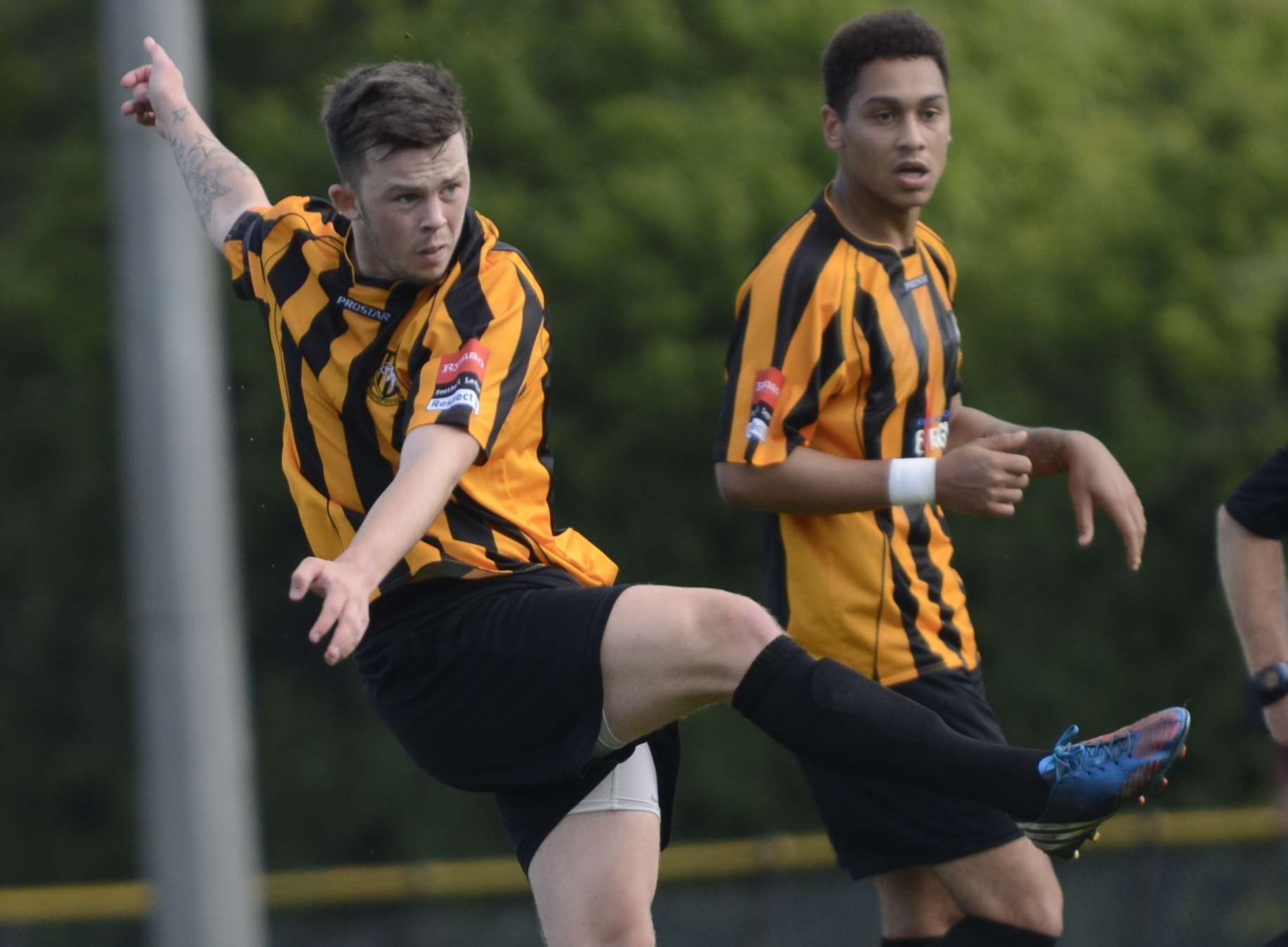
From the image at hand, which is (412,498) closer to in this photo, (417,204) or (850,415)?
(417,204)

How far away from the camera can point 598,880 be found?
4051mm

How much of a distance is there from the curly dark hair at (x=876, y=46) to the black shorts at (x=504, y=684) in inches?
56.2

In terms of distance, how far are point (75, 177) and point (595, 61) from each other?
10.2 ft

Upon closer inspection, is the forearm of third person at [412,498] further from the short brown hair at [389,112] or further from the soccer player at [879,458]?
the soccer player at [879,458]

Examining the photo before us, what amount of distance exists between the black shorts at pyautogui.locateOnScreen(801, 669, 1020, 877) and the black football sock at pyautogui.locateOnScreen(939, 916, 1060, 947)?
0.52ft

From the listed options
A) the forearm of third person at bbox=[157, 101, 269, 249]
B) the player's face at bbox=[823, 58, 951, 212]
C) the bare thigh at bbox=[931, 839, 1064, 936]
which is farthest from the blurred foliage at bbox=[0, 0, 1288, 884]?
the bare thigh at bbox=[931, 839, 1064, 936]

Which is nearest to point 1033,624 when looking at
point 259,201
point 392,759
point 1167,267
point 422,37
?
point 1167,267

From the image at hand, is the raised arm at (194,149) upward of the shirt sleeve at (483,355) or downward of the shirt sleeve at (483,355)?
upward

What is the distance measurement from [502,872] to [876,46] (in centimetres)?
662

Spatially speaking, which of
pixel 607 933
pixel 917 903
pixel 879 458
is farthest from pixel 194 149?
pixel 917 903

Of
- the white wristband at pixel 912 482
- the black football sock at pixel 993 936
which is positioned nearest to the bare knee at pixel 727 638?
the white wristband at pixel 912 482

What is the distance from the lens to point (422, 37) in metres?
10.7

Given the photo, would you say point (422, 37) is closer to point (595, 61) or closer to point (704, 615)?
point (595, 61)

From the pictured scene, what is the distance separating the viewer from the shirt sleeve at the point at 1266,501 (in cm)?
441
